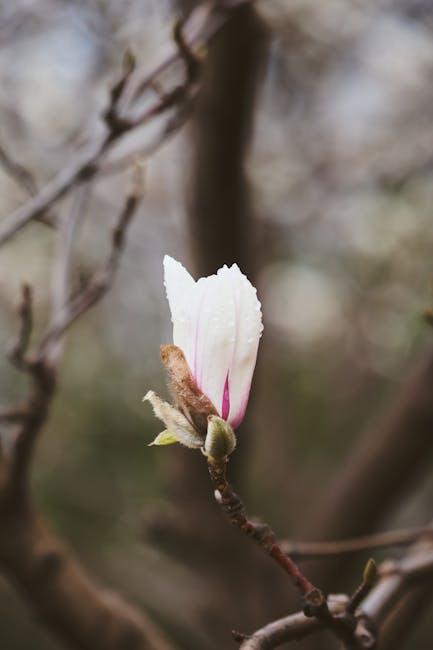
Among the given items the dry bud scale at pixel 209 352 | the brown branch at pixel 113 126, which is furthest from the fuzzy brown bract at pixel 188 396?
the brown branch at pixel 113 126

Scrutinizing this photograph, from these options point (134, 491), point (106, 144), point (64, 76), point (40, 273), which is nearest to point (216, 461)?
point (106, 144)

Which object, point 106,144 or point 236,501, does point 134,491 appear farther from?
point 236,501

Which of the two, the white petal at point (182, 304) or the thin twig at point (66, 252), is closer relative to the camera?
the white petal at point (182, 304)

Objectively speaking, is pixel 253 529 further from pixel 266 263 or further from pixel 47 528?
pixel 266 263

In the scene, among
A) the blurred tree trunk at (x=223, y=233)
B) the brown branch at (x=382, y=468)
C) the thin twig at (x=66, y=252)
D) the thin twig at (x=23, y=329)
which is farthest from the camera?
the brown branch at (x=382, y=468)

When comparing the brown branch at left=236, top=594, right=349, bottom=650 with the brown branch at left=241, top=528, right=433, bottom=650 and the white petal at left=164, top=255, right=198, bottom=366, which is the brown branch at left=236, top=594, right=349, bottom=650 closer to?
the brown branch at left=241, top=528, right=433, bottom=650

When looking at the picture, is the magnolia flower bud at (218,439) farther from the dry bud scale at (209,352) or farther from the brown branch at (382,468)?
the brown branch at (382,468)

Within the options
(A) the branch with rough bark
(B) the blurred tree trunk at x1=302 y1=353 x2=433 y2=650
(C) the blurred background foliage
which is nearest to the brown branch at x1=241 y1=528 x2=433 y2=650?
(A) the branch with rough bark
